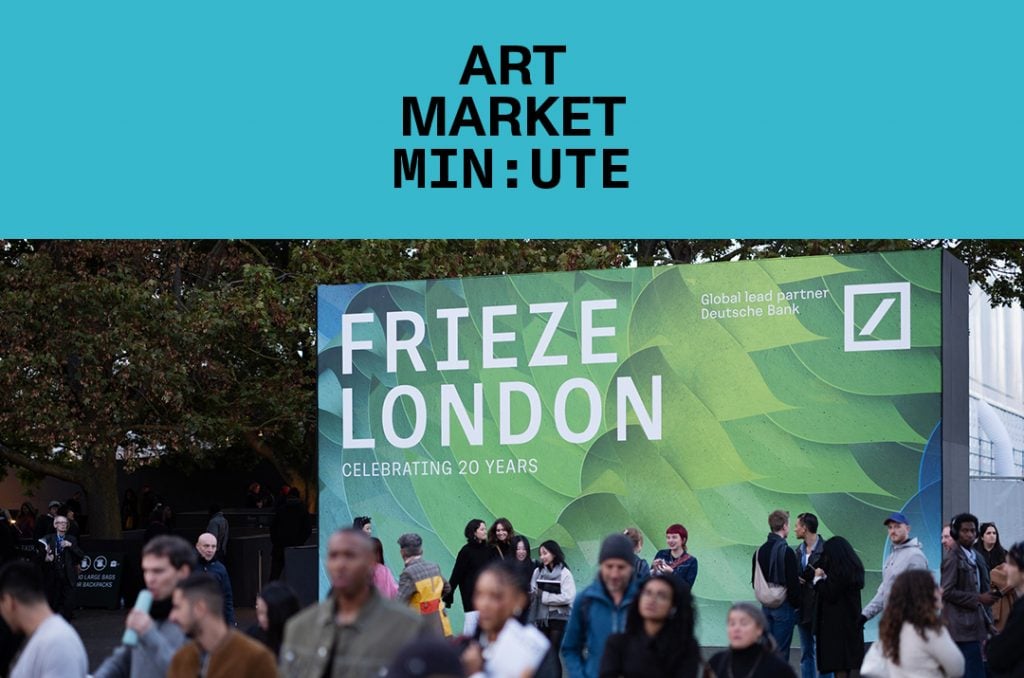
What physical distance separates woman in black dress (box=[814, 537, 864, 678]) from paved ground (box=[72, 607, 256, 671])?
7057 mm

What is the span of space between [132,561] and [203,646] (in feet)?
65.3

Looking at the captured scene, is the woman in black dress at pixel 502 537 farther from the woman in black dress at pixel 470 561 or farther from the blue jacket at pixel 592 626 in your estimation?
the blue jacket at pixel 592 626

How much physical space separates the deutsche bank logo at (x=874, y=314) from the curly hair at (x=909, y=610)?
878 centimetres

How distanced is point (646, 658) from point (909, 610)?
1704 mm

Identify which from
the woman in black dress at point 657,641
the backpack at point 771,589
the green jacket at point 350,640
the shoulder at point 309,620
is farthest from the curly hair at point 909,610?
the backpack at point 771,589

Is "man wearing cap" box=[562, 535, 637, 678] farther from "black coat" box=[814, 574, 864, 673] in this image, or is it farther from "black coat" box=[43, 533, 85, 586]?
"black coat" box=[43, 533, 85, 586]

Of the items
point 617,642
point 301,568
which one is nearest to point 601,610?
point 617,642

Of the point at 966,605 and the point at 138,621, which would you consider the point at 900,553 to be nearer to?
the point at 966,605

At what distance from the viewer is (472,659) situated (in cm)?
641

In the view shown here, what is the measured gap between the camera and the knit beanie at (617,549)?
8.41 meters

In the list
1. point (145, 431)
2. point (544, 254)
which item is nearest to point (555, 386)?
point (544, 254)

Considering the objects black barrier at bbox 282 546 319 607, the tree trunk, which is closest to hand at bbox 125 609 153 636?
black barrier at bbox 282 546 319 607
